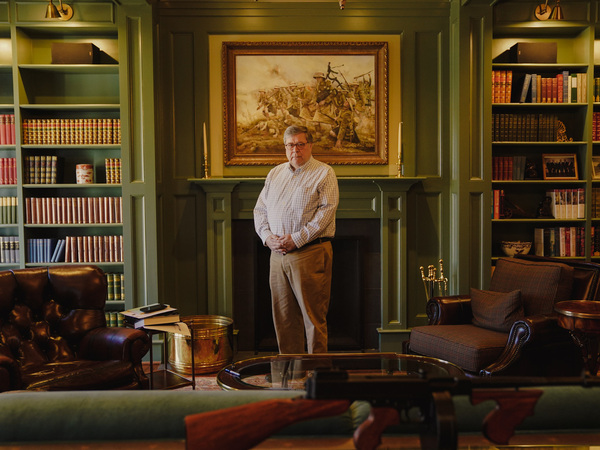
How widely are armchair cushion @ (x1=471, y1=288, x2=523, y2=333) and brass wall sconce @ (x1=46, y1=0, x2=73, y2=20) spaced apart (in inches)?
126

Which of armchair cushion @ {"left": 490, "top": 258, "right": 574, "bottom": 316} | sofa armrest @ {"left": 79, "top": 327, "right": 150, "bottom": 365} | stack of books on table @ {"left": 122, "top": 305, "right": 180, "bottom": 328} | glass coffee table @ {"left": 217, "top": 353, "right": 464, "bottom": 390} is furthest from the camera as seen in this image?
armchair cushion @ {"left": 490, "top": 258, "right": 574, "bottom": 316}

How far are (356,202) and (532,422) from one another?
358cm

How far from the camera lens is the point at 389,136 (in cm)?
498

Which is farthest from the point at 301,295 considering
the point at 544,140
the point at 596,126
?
the point at 596,126

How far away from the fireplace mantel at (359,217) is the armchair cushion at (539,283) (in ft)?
3.77

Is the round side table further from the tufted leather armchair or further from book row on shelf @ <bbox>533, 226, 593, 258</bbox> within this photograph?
the tufted leather armchair

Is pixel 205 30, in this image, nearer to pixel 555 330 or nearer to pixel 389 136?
pixel 389 136

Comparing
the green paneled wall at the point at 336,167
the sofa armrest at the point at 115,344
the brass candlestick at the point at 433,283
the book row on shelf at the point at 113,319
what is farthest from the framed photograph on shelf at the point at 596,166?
the book row on shelf at the point at 113,319

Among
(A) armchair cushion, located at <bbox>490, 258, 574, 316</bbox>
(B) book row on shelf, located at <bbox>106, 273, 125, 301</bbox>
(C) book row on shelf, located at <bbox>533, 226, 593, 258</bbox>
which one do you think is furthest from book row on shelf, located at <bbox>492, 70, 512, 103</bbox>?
(B) book row on shelf, located at <bbox>106, 273, 125, 301</bbox>

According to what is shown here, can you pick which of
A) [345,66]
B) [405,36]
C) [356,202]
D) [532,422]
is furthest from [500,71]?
[532,422]

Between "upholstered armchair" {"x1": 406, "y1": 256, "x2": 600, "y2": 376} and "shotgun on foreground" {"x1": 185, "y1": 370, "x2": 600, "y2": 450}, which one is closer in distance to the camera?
"shotgun on foreground" {"x1": 185, "y1": 370, "x2": 600, "y2": 450}

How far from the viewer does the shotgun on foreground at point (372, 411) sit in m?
0.97

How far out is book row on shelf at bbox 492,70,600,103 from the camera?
4793mm

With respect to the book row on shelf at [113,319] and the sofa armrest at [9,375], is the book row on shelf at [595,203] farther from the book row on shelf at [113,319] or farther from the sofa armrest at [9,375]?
the sofa armrest at [9,375]
